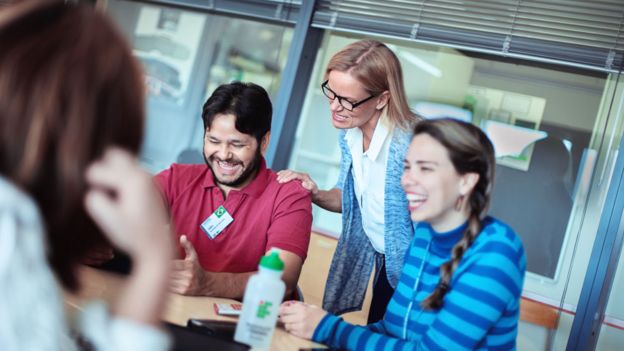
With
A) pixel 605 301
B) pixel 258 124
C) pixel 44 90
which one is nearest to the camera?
pixel 44 90

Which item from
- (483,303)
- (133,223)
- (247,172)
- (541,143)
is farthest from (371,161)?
(133,223)

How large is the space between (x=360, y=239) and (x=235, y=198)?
596mm

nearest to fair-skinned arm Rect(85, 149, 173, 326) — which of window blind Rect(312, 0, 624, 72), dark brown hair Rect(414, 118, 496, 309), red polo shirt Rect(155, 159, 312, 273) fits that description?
dark brown hair Rect(414, 118, 496, 309)

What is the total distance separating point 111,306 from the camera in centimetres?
90

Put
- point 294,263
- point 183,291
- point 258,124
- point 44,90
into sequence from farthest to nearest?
point 258,124
point 294,263
point 183,291
point 44,90

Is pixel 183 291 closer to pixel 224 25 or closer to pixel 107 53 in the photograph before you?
pixel 107 53

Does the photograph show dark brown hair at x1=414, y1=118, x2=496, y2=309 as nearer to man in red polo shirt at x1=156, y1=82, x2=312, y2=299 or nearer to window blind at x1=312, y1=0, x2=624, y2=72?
man in red polo shirt at x1=156, y1=82, x2=312, y2=299

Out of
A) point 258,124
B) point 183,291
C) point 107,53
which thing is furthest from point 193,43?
point 107,53

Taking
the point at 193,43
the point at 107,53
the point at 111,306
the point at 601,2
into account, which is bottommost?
the point at 111,306

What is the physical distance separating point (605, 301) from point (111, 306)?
249cm

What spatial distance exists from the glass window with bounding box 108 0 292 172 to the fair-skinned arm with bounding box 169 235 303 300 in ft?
6.38

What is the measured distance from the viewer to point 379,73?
2.33 m

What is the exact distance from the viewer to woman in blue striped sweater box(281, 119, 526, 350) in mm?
1486

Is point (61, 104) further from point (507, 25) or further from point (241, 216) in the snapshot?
point (507, 25)
